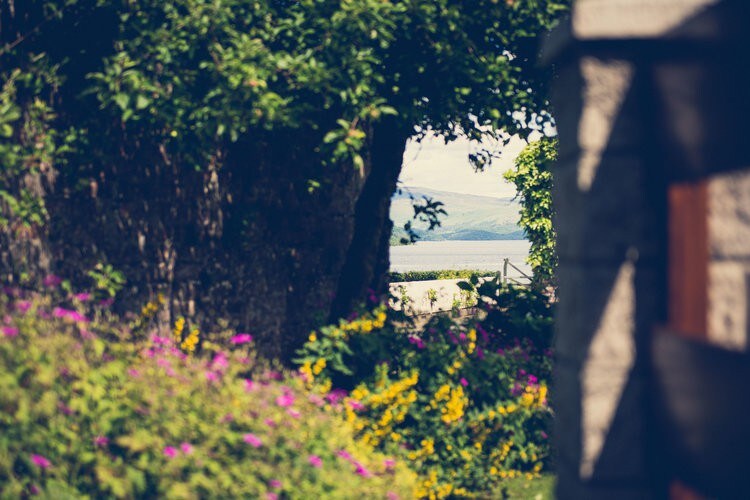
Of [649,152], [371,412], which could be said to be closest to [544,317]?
[371,412]

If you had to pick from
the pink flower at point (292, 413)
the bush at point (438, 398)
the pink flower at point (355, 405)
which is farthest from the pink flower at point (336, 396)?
the pink flower at point (292, 413)

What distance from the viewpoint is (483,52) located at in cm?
756

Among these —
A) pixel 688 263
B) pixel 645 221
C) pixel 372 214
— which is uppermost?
pixel 372 214

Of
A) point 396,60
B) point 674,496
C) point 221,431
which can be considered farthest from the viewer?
point 396,60

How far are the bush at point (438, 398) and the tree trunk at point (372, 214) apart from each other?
0.70 meters

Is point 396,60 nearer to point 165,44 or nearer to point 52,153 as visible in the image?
point 165,44

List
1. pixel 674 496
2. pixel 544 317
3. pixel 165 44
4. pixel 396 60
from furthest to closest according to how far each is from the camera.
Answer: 1. pixel 544 317
2. pixel 396 60
3. pixel 165 44
4. pixel 674 496

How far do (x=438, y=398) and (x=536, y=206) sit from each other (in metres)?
19.9

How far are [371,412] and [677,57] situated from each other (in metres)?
4.26

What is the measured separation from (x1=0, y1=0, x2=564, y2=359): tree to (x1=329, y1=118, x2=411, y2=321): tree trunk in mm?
25

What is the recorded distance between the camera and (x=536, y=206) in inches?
1017

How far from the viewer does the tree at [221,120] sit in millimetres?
6176

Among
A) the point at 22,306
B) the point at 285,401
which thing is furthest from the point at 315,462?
the point at 22,306

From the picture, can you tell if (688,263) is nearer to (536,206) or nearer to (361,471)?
(361,471)
